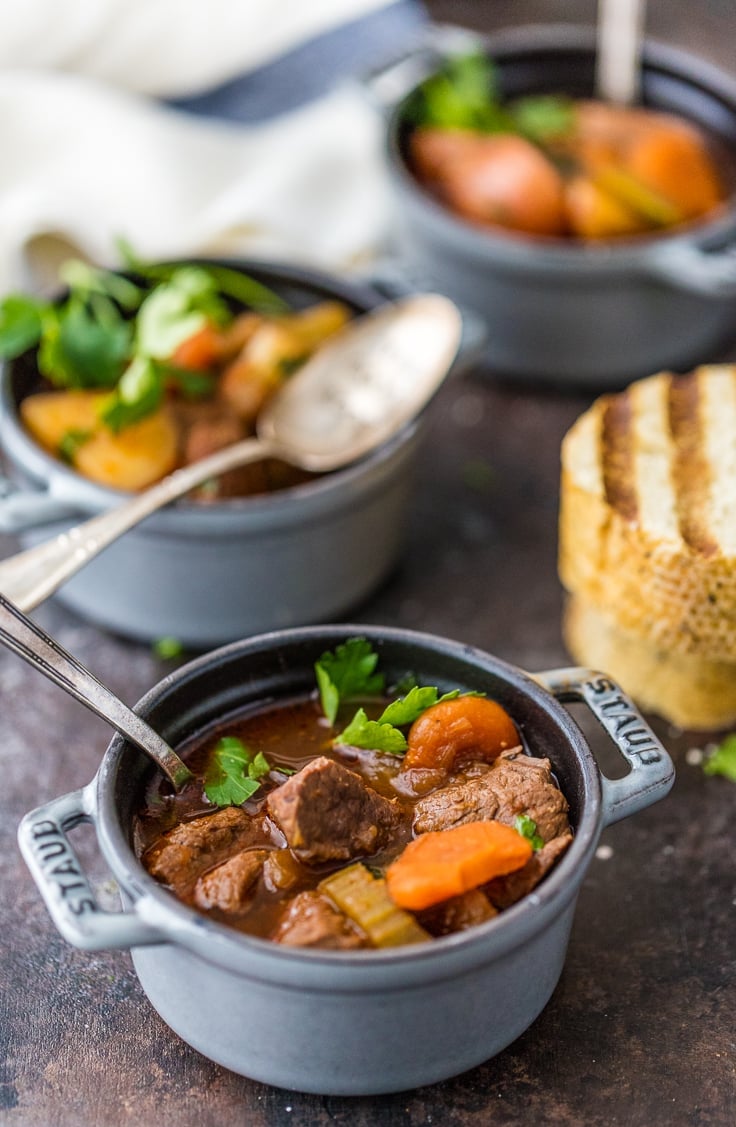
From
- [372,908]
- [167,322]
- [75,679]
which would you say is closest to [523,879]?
[372,908]

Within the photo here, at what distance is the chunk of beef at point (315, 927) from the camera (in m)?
1.84

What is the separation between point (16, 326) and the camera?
3066 mm

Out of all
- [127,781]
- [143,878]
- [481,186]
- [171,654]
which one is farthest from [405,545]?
[143,878]

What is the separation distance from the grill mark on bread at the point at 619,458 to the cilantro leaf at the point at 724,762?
1.83 feet

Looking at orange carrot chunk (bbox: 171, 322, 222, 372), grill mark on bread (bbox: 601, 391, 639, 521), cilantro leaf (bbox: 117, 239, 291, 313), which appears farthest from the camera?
cilantro leaf (bbox: 117, 239, 291, 313)

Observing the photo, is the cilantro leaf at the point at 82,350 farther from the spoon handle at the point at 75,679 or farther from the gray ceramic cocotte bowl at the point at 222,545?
the spoon handle at the point at 75,679

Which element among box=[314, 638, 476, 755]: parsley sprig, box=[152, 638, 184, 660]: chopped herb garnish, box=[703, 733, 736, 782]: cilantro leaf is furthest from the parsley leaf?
box=[152, 638, 184, 660]: chopped herb garnish

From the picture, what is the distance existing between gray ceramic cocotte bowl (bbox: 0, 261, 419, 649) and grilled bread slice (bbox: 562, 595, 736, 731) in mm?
508

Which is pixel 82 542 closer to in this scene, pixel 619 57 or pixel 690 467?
pixel 690 467

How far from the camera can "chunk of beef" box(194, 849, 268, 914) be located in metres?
1.93

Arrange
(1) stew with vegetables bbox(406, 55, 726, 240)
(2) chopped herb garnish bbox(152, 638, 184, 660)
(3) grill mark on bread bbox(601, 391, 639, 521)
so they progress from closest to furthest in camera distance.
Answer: (3) grill mark on bread bbox(601, 391, 639, 521), (2) chopped herb garnish bbox(152, 638, 184, 660), (1) stew with vegetables bbox(406, 55, 726, 240)

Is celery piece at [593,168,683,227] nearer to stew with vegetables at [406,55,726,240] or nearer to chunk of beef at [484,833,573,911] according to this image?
stew with vegetables at [406,55,726,240]

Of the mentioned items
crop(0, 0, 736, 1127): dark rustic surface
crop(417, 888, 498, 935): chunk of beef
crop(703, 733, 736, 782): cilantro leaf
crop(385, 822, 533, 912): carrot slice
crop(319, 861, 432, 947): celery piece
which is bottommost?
crop(703, 733, 736, 782): cilantro leaf

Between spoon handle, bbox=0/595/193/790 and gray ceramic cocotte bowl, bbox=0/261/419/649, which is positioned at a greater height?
spoon handle, bbox=0/595/193/790
